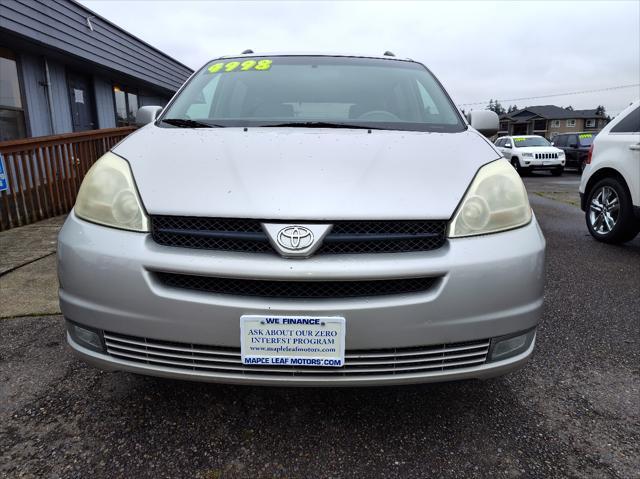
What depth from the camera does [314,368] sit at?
1.45 m

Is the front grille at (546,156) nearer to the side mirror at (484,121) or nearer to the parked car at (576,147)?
the parked car at (576,147)

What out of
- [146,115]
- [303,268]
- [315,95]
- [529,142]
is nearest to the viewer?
[303,268]

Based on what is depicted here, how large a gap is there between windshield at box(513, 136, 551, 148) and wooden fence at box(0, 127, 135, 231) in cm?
1541

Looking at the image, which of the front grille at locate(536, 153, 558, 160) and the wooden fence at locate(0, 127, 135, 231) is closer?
the wooden fence at locate(0, 127, 135, 231)

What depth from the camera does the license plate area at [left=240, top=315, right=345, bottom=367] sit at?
1384 millimetres

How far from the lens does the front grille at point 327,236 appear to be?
1471 millimetres

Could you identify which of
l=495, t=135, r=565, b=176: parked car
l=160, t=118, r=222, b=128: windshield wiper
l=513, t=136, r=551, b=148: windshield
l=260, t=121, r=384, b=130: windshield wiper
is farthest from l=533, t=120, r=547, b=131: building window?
l=160, t=118, r=222, b=128: windshield wiper

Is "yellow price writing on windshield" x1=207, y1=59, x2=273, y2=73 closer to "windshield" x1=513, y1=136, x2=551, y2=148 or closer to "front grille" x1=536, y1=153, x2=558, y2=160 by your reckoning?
"front grille" x1=536, y1=153, x2=558, y2=160

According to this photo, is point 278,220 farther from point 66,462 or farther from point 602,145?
point 602,145

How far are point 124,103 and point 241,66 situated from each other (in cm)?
1026

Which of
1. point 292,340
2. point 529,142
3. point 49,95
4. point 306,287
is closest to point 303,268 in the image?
point 306,287

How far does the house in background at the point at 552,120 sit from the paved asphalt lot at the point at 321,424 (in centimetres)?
6600

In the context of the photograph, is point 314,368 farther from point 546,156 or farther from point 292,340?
point 546,156

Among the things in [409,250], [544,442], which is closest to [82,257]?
[409,250]
